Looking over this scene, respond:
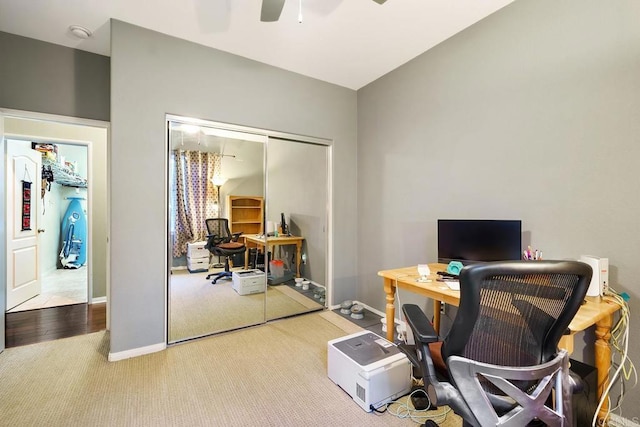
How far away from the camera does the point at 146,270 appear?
8.04 feet

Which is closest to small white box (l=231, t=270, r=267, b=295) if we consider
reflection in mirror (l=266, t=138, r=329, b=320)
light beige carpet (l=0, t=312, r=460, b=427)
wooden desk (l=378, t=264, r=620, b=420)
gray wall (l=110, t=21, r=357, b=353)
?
reflection in mirror (l=266, t=138, r=329, b=320)

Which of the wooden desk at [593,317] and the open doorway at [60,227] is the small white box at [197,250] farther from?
the wooden desk at [593,317]

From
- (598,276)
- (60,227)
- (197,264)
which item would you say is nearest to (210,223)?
(197,264)

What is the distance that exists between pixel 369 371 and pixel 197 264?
209 centimetres

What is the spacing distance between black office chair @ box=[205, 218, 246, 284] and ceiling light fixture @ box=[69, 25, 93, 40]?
6.59ft

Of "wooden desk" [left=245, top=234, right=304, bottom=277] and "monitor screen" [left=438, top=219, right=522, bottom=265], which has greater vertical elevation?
"monitor screen" [left=438, top=219, right=522, bottom=265]

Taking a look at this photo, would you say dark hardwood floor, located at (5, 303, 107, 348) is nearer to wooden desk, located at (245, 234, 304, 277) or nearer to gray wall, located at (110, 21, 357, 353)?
gray wall, located at (110, 21, 357, 353)

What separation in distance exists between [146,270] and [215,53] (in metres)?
2.24

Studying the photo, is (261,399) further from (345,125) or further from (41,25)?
(41,25)

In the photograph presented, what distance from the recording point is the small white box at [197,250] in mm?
2834

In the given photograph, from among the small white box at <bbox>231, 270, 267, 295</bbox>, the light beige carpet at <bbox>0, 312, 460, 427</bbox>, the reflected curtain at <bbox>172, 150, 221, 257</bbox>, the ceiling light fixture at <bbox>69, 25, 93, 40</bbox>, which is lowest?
the light beige carpet at <bbox>0, 312, 460, 427</bbox>

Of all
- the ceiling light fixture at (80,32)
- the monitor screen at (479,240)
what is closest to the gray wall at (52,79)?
the ceiling light fixture at (80,32)

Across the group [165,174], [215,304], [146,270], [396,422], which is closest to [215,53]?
[165,174]

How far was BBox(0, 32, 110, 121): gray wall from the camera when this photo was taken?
2.47 meters
